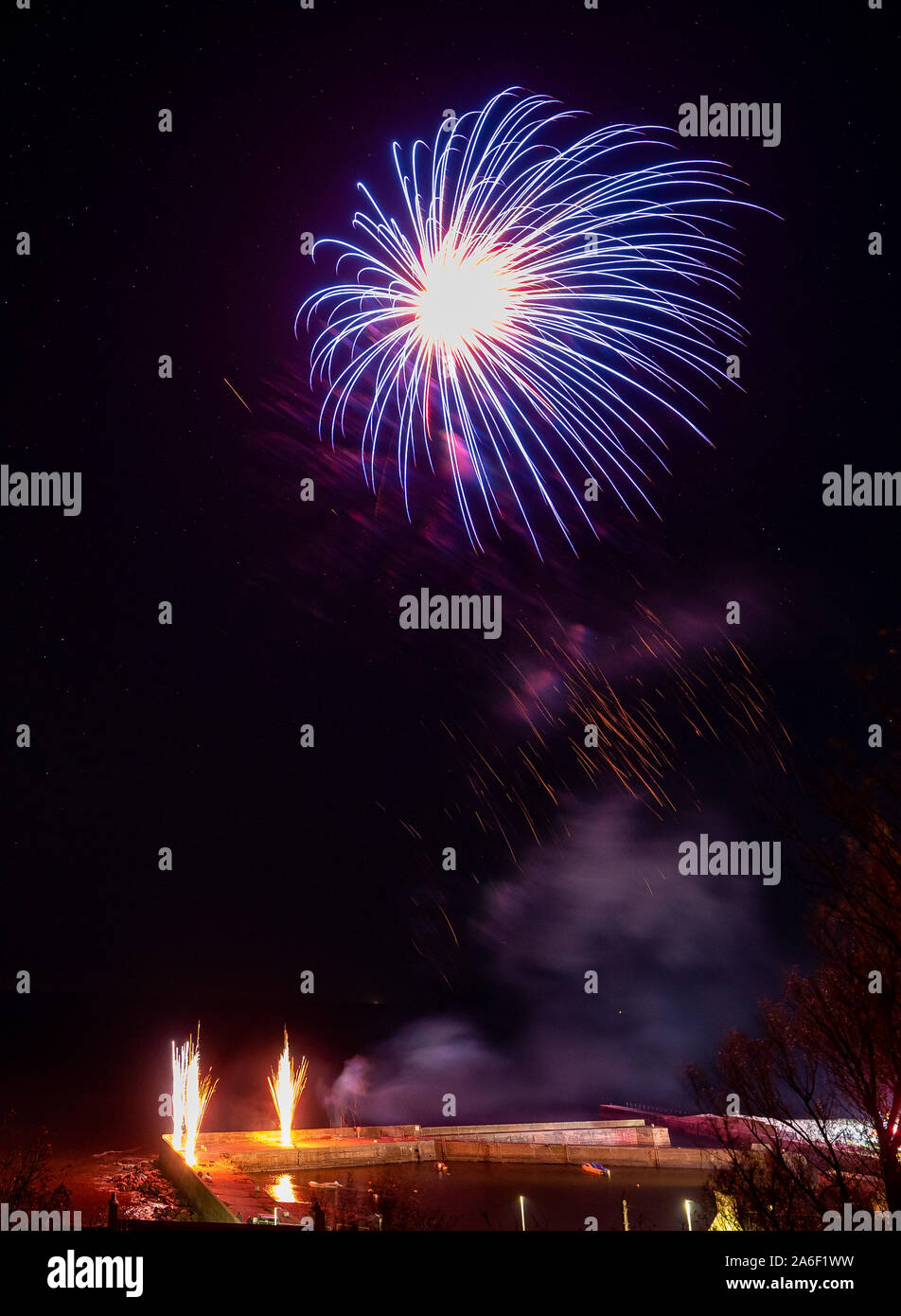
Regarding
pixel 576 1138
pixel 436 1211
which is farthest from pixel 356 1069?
pixel 436 1211
